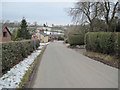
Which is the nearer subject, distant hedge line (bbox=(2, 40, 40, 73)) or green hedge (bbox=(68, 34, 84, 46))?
distant hedge line (bbox=(2, 40, 40, 73))

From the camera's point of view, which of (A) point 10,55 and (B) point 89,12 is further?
(B) point 89,12

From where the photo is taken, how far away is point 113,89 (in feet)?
14.9

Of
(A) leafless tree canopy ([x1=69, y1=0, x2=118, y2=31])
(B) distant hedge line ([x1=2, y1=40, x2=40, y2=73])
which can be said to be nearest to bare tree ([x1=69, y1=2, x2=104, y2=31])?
(A) leafless tree canopy ([x1=69, y1=0, x2=118, y2=31])

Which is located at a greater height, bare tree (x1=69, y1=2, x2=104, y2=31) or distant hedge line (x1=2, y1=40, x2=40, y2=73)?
bare tree (x1=69, y1=2, x2=104, y2=31)

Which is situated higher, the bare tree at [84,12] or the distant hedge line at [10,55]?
the bare tree at [84,12]

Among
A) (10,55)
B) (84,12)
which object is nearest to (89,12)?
(84,12)

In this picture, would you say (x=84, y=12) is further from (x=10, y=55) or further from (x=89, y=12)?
(x=10, y=55)

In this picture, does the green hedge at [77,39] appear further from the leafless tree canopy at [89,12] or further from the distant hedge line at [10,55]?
the distant hedge line at [10,55]

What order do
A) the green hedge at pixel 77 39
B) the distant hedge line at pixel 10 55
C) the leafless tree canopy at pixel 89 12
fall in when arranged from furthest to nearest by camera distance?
the green hedge at pixel 77 39 → the leafless tree canopy at pixel 89 12 → the distant hedge line at pixel 10 55

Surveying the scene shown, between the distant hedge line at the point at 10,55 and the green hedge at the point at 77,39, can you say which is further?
the green hedge at the point at 77,39

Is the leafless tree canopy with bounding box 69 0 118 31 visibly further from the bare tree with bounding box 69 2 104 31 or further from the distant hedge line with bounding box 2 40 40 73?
the distant hedge line with bounding box 2 40 40 73

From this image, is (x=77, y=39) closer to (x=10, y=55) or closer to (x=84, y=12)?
(x=84, y=12)

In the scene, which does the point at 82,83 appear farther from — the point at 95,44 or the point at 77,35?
the point at 77,35

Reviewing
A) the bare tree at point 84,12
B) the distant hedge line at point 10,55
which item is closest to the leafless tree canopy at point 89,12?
the bare tree at point 84,12
